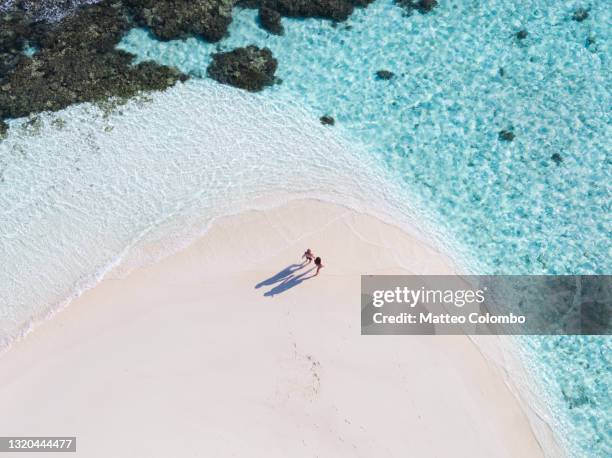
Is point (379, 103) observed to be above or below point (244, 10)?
below

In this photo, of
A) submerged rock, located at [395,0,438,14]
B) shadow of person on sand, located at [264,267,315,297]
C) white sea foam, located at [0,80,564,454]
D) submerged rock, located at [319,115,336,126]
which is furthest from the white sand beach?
submerged rock, located at [395,0,438,14]

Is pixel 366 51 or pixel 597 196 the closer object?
pixel 597 196

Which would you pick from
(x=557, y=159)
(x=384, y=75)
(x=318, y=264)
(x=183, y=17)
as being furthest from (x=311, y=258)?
(x=183, y=17)

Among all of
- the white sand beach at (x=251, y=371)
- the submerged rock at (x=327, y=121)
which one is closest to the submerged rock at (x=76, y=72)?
the submerged rock at (x=327, y=121)

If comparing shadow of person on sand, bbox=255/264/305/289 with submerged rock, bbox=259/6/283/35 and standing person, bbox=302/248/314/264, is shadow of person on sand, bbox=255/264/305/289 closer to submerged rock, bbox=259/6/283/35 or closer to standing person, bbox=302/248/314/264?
standing person, bbox=302/248/314/264

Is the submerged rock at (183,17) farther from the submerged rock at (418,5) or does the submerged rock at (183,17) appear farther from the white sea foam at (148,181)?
the submerged rock at (418,5)

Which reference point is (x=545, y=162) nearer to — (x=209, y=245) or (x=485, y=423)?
(x=485, y=423)

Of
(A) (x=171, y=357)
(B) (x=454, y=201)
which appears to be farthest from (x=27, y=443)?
(B) (x=454, y=201)
